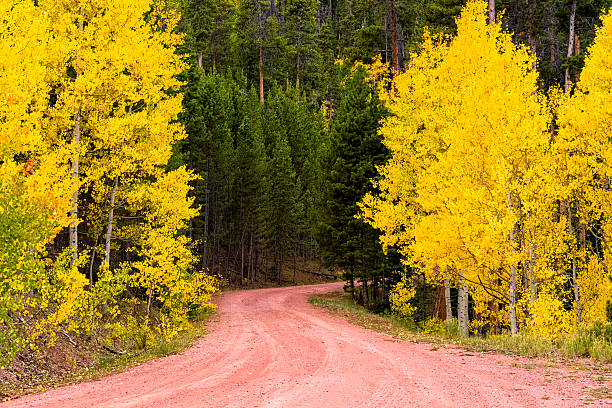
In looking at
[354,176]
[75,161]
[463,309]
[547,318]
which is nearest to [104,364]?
[75,161]

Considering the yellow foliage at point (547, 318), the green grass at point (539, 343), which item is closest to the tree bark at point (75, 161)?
the green grass at point (539, 343)

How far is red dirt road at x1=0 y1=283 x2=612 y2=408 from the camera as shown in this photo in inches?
318

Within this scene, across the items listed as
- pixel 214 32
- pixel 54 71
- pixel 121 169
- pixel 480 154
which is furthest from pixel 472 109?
pixel 214 32

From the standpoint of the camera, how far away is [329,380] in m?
9.73

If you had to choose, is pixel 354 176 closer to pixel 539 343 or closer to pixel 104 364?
pixel 539 343

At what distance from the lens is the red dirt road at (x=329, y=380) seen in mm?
8070

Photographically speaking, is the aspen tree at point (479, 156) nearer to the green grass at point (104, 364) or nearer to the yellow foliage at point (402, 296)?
the yellow foliage at point (402, 296)

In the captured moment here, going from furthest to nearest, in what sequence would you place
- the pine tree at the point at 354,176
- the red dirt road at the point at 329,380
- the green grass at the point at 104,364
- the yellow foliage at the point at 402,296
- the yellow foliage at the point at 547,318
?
the pine tree at the point at 354,176 → the yellow foliage at the point at 402,296 → the yellow foliage at the point at 547,318 → the green grass at the point at 104,364 → the red dirt road at the point at 329,380

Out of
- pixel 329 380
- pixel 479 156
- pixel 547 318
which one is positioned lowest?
pixel 329 380

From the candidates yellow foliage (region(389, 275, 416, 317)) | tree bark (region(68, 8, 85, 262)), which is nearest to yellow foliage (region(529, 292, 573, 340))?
yellow foliage (region(389, 275, 416, 317))

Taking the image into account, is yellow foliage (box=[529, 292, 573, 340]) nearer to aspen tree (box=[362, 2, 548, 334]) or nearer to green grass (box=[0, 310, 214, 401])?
aspen tree (box=[362, 2, 548, 334])

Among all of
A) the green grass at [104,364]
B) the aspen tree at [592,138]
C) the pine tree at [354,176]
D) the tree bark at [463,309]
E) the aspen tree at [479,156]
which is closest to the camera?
the green grass at [104,364]

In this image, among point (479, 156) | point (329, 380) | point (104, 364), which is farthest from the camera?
point (479, 156)

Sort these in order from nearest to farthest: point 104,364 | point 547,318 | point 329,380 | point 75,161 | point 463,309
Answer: point 329,380
point 104,364
point 547,318
point 75,161
point 463,309
